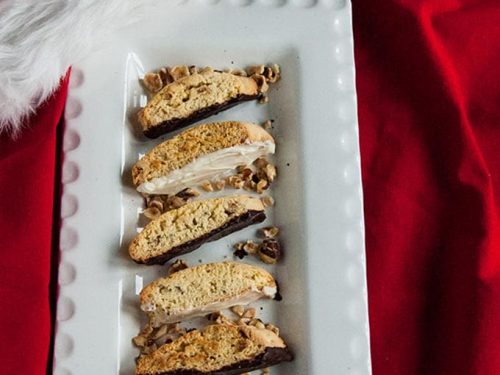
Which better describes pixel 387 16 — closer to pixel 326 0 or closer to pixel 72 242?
pixel 326 0

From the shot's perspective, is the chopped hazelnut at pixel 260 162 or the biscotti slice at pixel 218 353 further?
the chopped hazelnut at pixel 260 162

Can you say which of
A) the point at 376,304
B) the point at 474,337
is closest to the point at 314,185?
the point at 376,304

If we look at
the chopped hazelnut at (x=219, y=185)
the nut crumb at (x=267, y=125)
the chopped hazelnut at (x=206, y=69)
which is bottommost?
the chopped hazelnut at (x=219, y=185)

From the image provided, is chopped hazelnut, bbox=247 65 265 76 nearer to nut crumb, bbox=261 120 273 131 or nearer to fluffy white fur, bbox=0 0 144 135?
nut crumb, bbox=261 120 273 131

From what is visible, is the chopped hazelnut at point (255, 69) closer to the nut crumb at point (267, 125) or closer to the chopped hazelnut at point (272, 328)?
the nut crumb at point (267, 125)

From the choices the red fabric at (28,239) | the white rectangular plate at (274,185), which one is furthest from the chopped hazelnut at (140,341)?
the red fabric at (28,239)

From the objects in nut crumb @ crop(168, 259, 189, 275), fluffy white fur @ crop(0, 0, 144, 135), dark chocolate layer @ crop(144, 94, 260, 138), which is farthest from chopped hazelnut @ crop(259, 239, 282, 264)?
fluffy white fur @ crop(0, 0, 144, 135)
